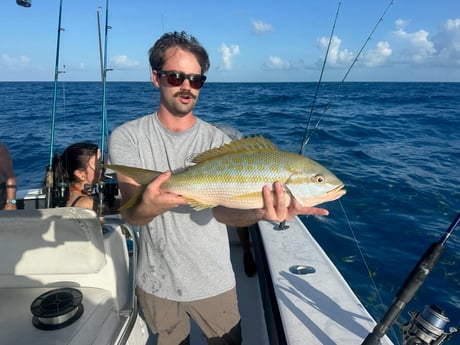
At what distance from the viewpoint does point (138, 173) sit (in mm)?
2049

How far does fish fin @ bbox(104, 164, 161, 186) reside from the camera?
2.03m

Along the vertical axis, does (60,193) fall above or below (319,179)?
below

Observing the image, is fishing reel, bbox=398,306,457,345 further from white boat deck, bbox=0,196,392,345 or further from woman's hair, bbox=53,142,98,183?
woman's hair, bbox=53,142,98,183

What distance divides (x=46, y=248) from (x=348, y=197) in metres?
7.54

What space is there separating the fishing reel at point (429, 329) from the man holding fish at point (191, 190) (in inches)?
30.7

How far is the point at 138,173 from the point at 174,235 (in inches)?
20.5

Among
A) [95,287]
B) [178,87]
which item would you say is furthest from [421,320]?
[95,287]

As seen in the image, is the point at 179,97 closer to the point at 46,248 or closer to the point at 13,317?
the point at 46,248

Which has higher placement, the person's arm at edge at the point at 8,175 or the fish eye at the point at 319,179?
the fish eye at the point at 319,179

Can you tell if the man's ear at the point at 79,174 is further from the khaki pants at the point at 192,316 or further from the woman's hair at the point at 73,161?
the khaki pants at the point at 192,316

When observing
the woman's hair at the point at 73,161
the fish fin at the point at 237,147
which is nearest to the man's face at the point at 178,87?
the fish fin at the point at 237,147

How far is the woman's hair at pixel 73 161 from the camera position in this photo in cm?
410

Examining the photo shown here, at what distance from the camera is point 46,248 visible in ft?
7.81

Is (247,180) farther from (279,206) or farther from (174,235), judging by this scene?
(174,235)
